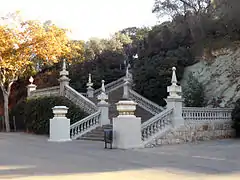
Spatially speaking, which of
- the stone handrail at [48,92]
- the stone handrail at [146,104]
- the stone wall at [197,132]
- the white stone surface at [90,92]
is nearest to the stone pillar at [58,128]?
the stone wall at [197,132]

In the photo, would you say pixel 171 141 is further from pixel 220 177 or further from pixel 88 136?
pixel 220 177

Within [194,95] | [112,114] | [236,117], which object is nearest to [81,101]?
[112,114]

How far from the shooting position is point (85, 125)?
20141mm

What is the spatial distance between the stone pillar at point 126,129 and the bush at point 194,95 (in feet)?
28.8

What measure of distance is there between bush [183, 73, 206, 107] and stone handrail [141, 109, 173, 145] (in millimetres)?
6110

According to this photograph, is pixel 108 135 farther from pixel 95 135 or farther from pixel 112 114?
pixel 112 114

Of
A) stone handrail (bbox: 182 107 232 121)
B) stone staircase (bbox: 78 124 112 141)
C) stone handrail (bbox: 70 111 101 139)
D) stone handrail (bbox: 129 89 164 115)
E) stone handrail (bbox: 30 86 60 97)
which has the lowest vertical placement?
stone staircase (bbox: 78 124 112 141)

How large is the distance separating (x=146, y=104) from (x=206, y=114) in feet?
21.6

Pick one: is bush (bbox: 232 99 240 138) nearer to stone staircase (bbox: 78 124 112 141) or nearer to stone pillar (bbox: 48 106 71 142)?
stone staircase (bbox: 78 124 112 141)

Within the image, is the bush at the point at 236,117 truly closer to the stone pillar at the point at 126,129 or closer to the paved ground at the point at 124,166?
the paved ground at the point at 124,166

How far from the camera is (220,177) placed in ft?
26.2

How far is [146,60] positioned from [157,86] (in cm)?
339

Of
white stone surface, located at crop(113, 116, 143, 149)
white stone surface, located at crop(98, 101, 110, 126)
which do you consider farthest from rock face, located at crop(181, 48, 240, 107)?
white stone surface, located at crop(113, 116, 143, 149)

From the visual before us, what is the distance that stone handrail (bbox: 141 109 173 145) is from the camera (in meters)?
15.6
